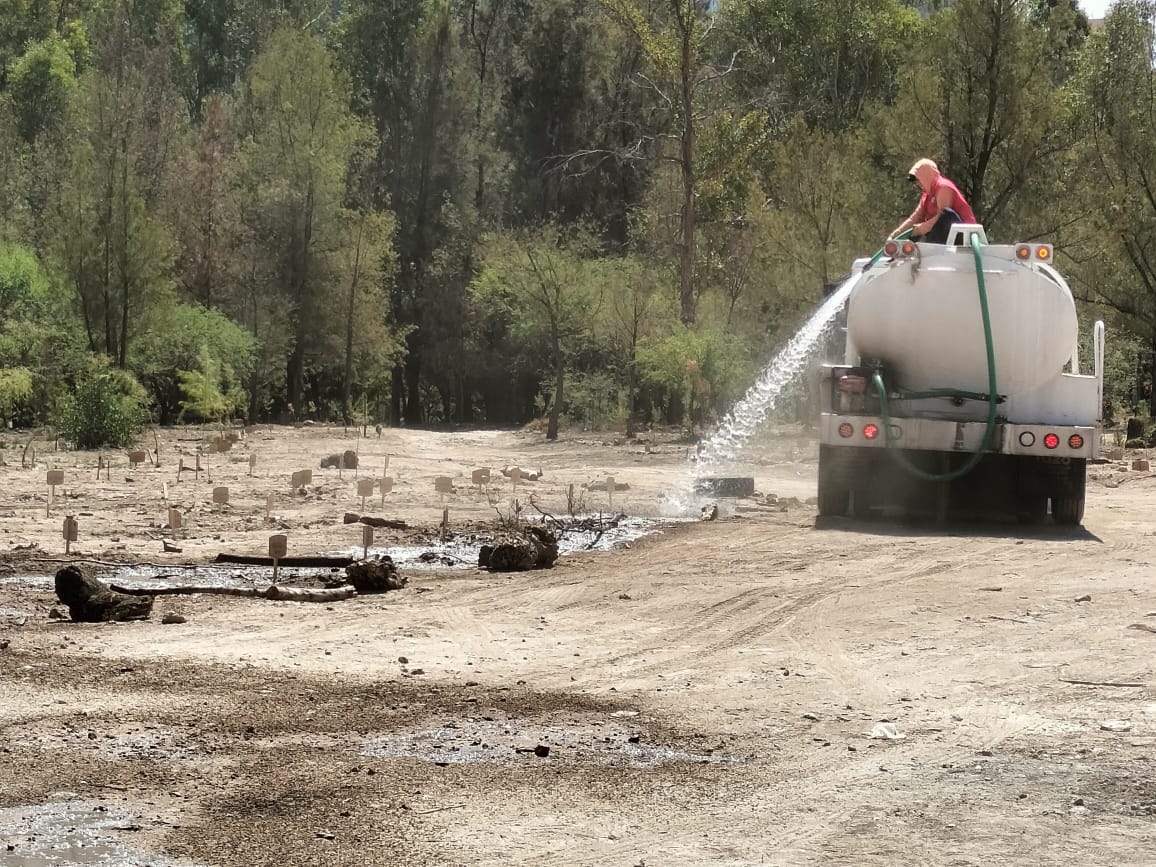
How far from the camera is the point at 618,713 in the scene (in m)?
7.48

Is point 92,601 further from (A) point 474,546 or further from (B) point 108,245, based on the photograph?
(B) point 108,245

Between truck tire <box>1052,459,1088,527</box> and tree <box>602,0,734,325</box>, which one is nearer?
truck tire <box>1052,459,1088,527</box>

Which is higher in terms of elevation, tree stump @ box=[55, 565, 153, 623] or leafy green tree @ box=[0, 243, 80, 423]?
leafy green tree @ box=[0, 243, 80, 423]

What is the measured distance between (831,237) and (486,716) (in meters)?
30.0

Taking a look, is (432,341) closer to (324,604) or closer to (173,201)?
(173,201)

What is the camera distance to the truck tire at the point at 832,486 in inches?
596

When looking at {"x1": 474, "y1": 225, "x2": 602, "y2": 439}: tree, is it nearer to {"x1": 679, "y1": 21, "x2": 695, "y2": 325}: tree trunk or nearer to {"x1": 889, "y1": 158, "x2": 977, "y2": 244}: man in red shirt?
{"x1": 679, "y1": 21, "x2": 695, "y2": 325}: tree trunk

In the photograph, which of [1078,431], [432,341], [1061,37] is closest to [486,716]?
[1078,431]

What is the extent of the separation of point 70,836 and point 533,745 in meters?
2.09

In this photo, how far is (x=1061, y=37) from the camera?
38656 millimetres

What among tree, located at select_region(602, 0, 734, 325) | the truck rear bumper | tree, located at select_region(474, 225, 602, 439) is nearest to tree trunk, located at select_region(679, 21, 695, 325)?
tree, located at select_region(602, 0, 734, 325)

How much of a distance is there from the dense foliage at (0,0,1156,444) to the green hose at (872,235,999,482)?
61.0 feet

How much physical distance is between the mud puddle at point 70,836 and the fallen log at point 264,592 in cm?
493

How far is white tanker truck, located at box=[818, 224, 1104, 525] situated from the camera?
14508 millimetres
